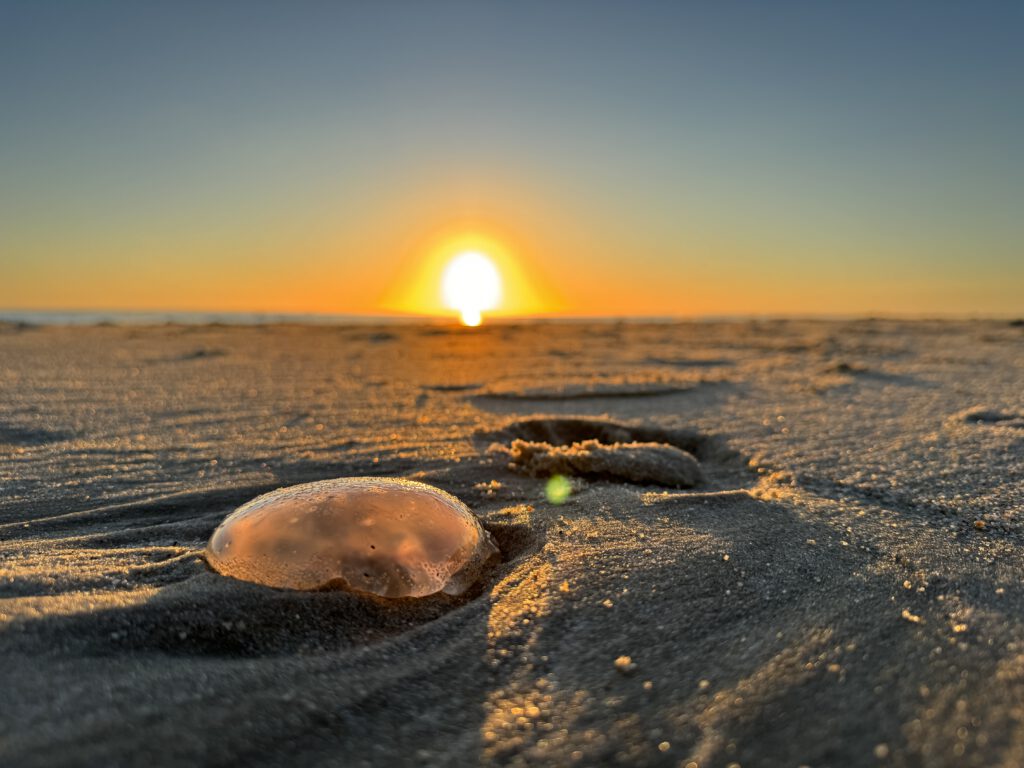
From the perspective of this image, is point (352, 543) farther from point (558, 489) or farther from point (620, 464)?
point (620, 464)

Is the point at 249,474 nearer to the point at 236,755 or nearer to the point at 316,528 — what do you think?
the point at 316,528

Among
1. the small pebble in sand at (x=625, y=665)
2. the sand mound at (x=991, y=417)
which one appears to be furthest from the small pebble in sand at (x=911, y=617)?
the sand mound at (x=991, y=417)

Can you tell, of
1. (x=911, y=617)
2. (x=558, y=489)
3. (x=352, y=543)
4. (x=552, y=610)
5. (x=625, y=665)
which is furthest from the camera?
(x=558, y=489)

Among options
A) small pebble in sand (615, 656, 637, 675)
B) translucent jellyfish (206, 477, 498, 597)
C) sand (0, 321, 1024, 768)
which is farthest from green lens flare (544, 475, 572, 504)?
small pebble in sand (615, 656, 637, 675)

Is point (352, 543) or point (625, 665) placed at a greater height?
point (352, 543)

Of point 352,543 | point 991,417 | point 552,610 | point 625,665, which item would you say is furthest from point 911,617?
point 991,417

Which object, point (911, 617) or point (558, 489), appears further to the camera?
point (558, 489)

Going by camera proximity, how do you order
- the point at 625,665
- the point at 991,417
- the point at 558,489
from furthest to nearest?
the point at 991,417 < the point at 558,489 < the point at 625,665

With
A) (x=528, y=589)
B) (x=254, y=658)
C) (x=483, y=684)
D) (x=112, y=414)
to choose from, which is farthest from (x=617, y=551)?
(x=112, y=414)
